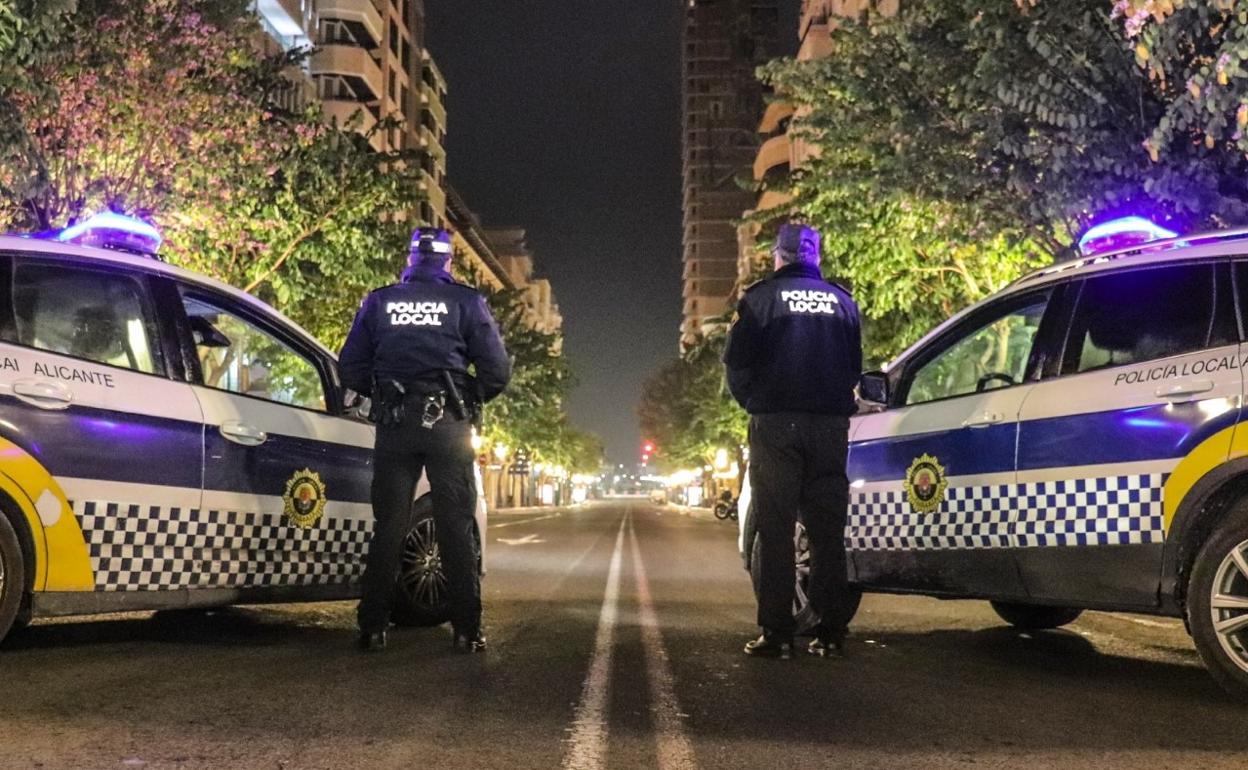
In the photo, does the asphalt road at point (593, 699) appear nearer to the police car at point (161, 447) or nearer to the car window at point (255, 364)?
the police car at point (161, 447)

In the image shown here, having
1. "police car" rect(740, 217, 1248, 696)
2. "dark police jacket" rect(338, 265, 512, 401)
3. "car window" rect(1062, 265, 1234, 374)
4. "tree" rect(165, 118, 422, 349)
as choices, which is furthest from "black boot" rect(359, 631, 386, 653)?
"tree" rect(165, 118, 422, 349)

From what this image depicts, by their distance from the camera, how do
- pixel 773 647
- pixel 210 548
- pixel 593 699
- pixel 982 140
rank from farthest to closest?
1. pixel 982 140
2. pixel 773 647
3. pixel 210 548
4. pixel 593 699

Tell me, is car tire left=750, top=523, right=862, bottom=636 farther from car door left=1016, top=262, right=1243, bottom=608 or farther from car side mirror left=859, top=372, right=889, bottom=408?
car door left=1016, top=262, right=1243, bottom=608

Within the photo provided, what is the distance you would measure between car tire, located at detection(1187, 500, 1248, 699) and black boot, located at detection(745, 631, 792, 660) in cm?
179

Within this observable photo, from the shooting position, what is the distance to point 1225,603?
445 centimetres

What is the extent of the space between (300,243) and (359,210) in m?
1.08

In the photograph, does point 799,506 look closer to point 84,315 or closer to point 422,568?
point 422,568

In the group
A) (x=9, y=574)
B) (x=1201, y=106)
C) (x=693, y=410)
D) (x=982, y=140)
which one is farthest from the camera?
(x=693, y=410)

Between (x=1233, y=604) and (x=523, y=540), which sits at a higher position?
(x=1233, y=604)

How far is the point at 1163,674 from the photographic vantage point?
5.41 metres

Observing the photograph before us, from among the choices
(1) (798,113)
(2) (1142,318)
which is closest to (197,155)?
(2) (1142,318)

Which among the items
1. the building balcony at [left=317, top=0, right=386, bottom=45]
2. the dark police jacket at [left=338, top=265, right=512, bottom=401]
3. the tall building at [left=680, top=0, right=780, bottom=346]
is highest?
the tall building at [left=680, top=0, right=780, bottom=346]

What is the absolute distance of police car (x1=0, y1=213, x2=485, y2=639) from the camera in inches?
193

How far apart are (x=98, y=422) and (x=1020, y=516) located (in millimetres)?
4018
